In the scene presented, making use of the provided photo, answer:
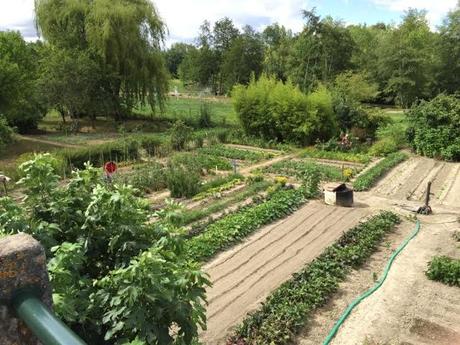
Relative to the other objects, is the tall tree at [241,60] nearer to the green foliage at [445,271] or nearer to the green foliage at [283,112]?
the green foliage at [283,112]

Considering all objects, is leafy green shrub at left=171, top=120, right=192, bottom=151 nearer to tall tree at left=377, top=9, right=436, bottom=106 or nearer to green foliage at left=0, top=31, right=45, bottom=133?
green foliage at left=0, top=31, right=45, bottom=133

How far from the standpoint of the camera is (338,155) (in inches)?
749

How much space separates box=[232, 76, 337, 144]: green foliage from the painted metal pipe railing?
20268 millimetres

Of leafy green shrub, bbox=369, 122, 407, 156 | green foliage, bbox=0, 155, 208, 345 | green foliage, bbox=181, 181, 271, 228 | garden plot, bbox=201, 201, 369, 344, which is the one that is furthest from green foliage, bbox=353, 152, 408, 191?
green foliage, bbox=0, 155, 208, 345

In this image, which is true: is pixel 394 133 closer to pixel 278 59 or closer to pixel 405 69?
pixel 405 69

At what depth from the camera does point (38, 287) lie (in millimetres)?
1292

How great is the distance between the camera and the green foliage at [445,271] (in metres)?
8.23

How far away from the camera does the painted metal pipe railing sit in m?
1.06

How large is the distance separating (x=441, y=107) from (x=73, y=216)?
1954cm

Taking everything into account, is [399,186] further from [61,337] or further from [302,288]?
[61,337]

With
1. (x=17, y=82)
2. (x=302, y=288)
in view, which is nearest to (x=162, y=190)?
(x=302, y=288)

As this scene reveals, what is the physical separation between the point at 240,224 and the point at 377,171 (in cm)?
767

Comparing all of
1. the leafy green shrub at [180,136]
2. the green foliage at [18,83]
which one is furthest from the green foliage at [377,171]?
the green foliage at [18,83]

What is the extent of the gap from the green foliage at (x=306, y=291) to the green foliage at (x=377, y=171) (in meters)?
3.98
